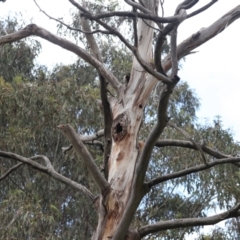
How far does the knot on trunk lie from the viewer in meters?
2.38

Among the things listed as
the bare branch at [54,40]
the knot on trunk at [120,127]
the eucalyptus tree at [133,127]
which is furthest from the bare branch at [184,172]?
the bare branch at [54,40]

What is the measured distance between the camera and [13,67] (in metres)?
8.28

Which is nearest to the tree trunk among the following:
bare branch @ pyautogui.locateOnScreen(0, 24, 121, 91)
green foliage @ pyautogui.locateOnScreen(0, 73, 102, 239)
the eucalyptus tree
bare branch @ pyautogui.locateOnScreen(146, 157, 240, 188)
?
the eucalyptus tree

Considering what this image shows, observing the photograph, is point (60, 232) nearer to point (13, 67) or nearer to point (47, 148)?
point (47, 148)

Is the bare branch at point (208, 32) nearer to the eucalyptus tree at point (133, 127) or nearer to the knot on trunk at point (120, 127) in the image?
the eucalyptus tree at point (133, 127)

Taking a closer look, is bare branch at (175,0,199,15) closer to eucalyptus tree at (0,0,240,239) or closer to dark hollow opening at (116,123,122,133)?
eucalyptus tree at (0,0,240,239)

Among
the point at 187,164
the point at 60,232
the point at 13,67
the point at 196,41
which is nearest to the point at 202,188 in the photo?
the point at 187,164

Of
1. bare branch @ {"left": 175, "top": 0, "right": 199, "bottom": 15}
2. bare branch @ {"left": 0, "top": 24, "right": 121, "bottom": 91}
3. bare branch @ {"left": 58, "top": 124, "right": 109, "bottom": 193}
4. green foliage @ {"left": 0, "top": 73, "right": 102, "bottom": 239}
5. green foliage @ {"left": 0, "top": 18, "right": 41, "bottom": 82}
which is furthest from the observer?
green foliage @ {"left": 0, "top": 18, "right": 41, "bottom": 82}

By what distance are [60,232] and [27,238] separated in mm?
949

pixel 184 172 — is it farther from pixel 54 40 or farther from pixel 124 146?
pixel 54 40

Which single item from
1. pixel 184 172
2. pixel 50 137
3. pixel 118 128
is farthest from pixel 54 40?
pixel 50 137

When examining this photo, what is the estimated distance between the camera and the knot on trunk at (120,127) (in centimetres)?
238

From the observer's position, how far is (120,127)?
2395 millimetres

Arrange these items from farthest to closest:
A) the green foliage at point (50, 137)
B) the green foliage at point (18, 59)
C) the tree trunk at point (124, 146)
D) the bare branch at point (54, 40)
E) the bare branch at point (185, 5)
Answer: the green foliage at point (18, 59) < the green foliage at point (50, 137) < the bare branch at point (54, 40) < the tree trunk at point (124, 146) < the bare branch at point (185, 5)
